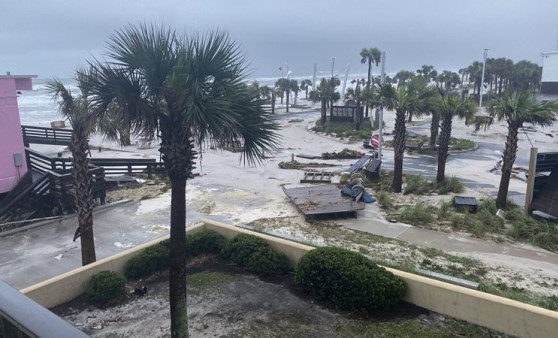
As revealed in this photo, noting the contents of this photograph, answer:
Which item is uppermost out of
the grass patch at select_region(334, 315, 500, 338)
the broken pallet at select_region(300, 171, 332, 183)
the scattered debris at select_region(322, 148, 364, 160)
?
the grass patch at select_region(334, 315, 500, 338)

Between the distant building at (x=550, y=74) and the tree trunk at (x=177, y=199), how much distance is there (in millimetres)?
Result: 75004

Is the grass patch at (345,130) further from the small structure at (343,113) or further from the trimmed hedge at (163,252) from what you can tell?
the trimmed hedge at (163,252)

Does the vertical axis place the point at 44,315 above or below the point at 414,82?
below

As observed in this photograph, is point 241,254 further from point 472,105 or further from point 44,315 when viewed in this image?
point 472,105

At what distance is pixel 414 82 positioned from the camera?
69.0 feet

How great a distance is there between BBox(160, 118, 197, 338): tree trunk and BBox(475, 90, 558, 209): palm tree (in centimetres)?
1491

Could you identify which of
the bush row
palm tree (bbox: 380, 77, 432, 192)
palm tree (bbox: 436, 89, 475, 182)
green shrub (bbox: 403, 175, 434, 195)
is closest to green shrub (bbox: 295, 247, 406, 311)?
the bush row

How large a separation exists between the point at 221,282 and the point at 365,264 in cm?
311

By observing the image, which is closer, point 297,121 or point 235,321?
point 235,321

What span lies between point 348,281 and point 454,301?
186 cm

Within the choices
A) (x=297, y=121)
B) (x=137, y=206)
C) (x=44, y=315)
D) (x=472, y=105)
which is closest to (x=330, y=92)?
(x=297, y=121)

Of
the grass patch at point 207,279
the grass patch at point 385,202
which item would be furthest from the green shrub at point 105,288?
the grass patch at point 385,202

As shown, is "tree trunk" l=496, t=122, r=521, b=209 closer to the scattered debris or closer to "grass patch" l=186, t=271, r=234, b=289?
"grass patch" l=186, t=271, r=234, b=289

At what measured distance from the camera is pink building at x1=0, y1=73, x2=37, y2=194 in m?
17.3
